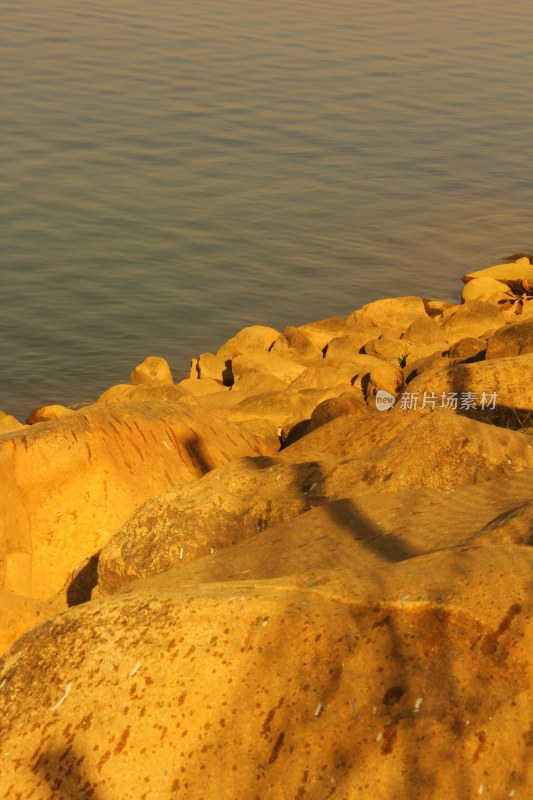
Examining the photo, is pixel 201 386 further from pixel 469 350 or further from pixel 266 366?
pixel 469 350

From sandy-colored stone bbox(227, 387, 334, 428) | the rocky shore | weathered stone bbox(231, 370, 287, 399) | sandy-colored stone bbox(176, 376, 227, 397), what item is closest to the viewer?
the rocky shore

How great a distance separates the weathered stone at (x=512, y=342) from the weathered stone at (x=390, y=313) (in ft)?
16.8

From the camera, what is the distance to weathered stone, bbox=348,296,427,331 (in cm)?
1608

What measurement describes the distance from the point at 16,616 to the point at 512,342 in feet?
21.5

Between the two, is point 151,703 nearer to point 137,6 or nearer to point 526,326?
point 526,326

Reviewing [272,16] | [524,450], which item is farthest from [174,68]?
[524,450]

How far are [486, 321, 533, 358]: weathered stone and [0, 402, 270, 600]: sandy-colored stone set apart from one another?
4239 mm

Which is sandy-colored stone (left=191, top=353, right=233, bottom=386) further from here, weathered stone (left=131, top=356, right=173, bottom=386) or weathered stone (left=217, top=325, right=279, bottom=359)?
weathered stone (left=131, top=356, right=173, bottom=386)

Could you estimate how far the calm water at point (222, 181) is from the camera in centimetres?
1689

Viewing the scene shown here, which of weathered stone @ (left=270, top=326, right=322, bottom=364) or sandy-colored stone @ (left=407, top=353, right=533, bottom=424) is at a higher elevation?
sandy-colored stone @ (left=407, top=353, right=533, bottom=424)

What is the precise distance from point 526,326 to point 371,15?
32.7 meters

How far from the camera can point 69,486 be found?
7258mm

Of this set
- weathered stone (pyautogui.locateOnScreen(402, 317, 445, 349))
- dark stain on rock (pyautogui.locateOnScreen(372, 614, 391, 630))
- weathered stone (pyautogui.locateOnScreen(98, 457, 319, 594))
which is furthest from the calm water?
dark stain on rock (pyautogui.locateOnScreen(372, 614, 391, 630))

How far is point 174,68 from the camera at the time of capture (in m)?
30.1
